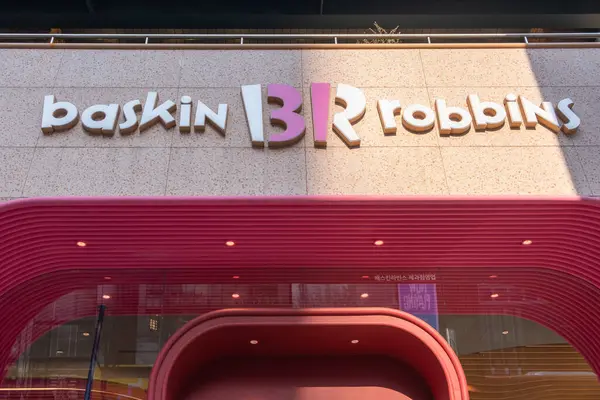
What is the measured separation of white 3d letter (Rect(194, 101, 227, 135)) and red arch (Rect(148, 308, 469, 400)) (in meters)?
2.08

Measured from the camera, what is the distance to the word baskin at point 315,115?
6695mm

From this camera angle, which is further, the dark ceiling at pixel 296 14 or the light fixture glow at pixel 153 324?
the dark ceiling at pixel 296 14

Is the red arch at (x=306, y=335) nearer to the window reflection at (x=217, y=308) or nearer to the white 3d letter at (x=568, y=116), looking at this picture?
the window reflection at (x=217, y=308)

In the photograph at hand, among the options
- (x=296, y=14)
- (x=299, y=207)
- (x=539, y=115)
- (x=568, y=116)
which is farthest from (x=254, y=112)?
(x=296, y=14)

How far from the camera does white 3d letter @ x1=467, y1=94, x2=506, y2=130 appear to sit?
678cm

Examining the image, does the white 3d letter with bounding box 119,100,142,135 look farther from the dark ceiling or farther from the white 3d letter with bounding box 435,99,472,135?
the dark ceiling

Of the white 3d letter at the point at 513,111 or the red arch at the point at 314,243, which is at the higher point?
the white 3d letter at the point at 513,111

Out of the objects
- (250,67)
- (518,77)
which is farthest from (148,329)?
(518,77)

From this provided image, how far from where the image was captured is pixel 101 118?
269 inches

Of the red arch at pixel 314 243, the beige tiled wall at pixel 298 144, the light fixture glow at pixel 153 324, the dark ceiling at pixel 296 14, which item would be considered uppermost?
the dark ceiling at pixel 296 14

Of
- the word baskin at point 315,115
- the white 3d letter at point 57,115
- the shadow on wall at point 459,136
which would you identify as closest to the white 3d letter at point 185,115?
the word baskin at point 315,115

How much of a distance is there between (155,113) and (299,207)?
208 cm

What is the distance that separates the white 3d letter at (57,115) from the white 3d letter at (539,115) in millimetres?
5151

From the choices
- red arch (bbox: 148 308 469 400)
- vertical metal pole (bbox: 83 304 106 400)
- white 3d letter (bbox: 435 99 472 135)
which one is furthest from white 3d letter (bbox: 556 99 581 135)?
vertical metal pole (bbox: 83 304 106 400)
